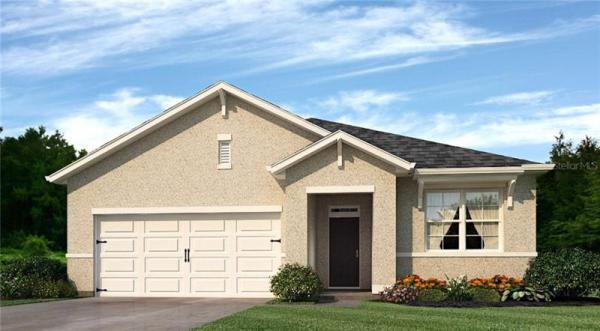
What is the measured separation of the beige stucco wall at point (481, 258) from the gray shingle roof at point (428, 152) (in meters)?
0.90

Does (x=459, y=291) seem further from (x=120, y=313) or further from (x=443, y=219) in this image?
(x=120, y=313)

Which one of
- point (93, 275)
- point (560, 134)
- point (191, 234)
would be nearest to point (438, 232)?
point (191, 234)

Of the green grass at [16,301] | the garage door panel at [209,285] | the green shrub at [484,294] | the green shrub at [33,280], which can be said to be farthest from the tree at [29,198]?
the green shrub at [484,294]

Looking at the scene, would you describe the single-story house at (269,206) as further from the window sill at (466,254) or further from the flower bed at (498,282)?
the flower bed at (498,282)

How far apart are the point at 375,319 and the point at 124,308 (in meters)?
6.62

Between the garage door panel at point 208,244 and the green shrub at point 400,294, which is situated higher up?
the garage door panel at point 208,244

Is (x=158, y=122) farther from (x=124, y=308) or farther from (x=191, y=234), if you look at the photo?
(x=124, y=308)

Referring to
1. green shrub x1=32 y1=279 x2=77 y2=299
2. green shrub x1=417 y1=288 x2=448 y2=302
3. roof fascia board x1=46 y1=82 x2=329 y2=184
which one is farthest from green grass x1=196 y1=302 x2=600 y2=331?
green shrub x1=32 y1=279 x2=77 y2=299

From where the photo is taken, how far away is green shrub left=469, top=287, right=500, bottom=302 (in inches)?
715

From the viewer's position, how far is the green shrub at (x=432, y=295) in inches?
711

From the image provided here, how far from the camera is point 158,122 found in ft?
69.9

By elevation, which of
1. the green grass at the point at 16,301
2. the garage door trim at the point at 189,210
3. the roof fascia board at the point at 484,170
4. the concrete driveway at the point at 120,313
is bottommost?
the green grass at the point at 16,301

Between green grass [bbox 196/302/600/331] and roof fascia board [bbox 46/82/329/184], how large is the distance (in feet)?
19.2

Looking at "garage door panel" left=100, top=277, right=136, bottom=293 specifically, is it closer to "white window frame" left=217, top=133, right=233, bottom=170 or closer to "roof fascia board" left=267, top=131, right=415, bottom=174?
"white window frame" left=217, top=133, right=233, bottom=170
